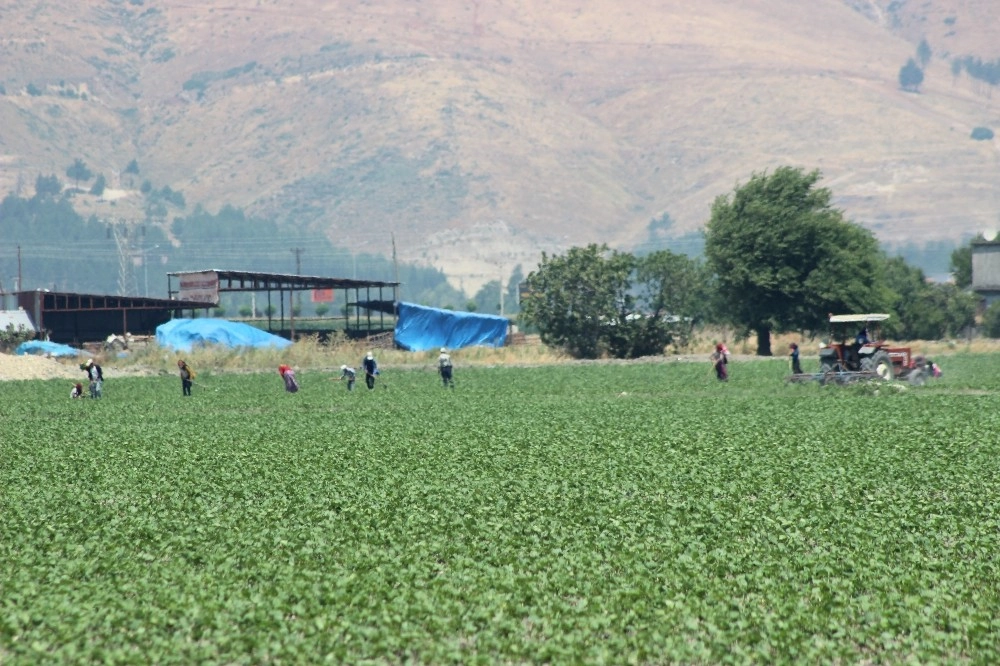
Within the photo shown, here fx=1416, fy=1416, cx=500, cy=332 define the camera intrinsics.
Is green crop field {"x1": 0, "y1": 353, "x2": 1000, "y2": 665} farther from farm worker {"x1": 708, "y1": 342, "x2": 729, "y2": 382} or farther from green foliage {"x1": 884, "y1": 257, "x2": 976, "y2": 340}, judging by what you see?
green foliage {"x1": 884, "y1": 257, "x2": 976, "y2": 340}

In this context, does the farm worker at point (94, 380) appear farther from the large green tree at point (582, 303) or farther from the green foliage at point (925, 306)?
the green foliage at point (925, 306)

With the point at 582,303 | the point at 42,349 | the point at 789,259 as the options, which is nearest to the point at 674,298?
the point at 582,303

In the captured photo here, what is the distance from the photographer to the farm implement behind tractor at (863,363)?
4188cm

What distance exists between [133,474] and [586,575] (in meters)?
11.2

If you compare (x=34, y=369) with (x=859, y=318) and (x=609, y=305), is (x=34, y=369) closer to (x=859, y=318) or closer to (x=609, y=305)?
(x=609, y=305)

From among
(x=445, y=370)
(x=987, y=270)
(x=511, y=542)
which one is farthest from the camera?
(x=987, y=270)

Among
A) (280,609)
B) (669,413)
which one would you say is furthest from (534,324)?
(280,609)

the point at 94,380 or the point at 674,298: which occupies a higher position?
the point at 674,298

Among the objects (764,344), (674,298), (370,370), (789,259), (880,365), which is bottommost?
(880,365)

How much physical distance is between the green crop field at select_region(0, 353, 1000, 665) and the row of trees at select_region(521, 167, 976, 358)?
120ft

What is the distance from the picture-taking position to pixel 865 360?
139ft

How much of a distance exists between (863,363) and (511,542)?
28088mm

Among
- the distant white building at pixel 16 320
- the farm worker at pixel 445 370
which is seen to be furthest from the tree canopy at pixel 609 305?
the distant white building at pixel 16 320

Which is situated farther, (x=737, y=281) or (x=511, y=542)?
(x=737, y=281)
